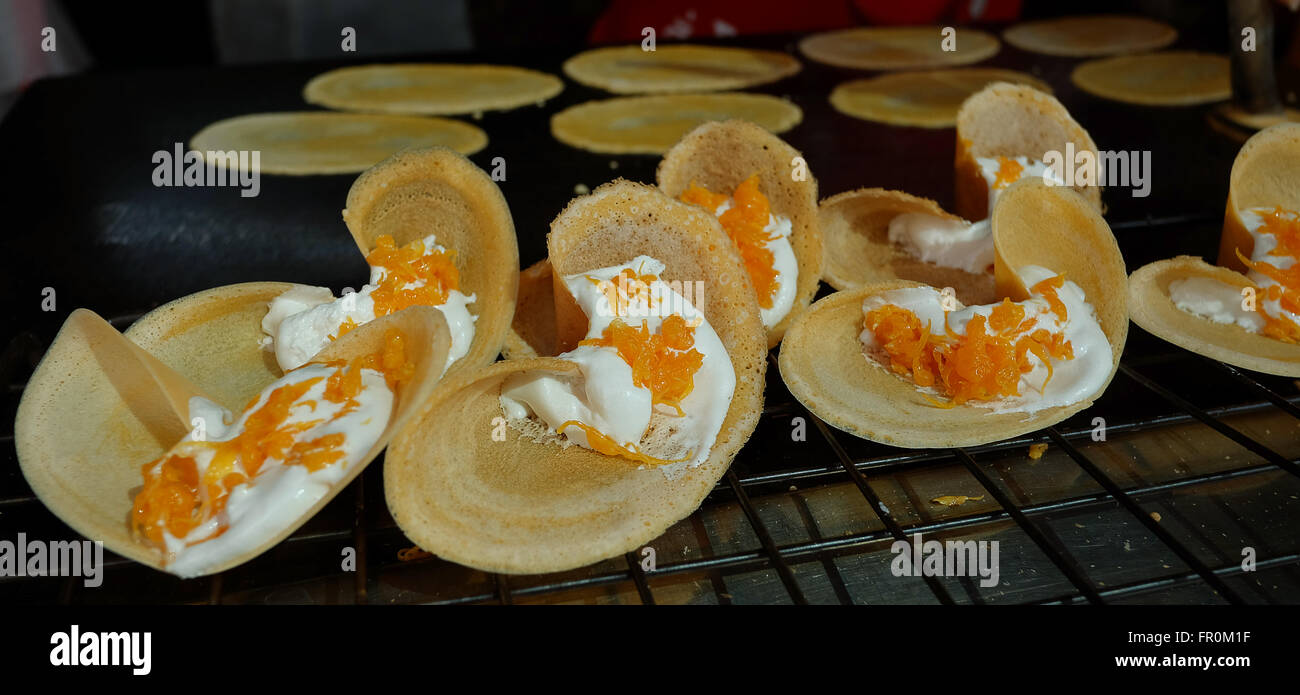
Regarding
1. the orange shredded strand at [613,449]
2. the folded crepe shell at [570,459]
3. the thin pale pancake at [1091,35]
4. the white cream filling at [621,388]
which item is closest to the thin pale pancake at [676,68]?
the thin pale pancake at [1091,35]

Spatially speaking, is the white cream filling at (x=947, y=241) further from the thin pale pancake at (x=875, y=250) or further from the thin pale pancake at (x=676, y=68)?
the thin pale pancake at (x=676, y=68)

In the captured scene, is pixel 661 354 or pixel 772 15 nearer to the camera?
pixel 661 354

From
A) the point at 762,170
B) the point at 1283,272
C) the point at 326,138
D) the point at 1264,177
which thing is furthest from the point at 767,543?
the point at 326,138

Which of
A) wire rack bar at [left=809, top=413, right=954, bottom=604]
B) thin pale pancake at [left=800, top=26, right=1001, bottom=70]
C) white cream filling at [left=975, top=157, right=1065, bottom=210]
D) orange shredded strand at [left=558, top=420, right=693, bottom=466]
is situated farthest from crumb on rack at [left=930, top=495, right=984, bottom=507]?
thin pale pancake at [left=800, top=26, right=1001, bottom=70]

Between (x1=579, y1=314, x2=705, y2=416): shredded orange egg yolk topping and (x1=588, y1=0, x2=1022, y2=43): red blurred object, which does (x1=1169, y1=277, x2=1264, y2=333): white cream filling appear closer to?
(x1=579, y1=314, x2=705, y2=416): shredded orange egg yolk topping

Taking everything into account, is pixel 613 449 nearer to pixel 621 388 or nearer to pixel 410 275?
pixel 621 388
